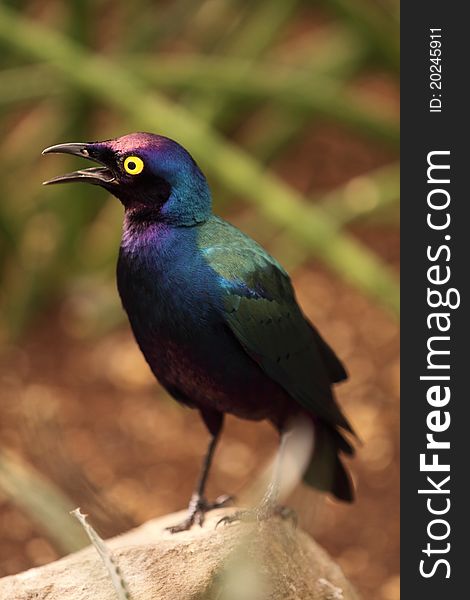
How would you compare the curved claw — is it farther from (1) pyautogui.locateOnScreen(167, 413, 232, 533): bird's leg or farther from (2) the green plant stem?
(2) the green plant stem

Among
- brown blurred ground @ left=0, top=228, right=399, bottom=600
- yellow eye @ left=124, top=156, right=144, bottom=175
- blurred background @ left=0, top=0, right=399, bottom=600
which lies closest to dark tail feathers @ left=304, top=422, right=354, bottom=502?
blurred background @ left=0, top=0, right=399, bottom=600

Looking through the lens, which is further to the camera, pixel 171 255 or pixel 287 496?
pixel 287 496

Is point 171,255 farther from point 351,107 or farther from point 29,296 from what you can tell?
point 29,296

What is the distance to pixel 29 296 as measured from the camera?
3.98 meters

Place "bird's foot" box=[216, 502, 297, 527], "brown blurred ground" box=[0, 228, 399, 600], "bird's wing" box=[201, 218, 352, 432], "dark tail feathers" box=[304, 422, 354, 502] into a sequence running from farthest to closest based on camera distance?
"brown blurred ground" box=[0, 228, 399, 600]
"dark tail feathers" box=[304, 422, 354, 502]
"bird's foot" box=[216, 502, 297, 527]
"bird's wing" box=[201, 218, 352, 432]

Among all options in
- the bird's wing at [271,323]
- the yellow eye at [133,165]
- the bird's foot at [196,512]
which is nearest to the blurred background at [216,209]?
the bird's foot at [196,512]

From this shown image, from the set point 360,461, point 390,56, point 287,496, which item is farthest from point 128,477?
point 390,56

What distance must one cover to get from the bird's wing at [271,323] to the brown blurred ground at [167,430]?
2.22 feet

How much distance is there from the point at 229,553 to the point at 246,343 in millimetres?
401

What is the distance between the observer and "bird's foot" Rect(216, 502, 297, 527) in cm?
221

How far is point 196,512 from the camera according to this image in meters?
2.34

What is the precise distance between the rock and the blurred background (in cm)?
22

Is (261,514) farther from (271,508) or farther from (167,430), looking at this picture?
(167,430)

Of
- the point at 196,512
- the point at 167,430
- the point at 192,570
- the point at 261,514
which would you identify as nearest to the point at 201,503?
the point at 196,512
